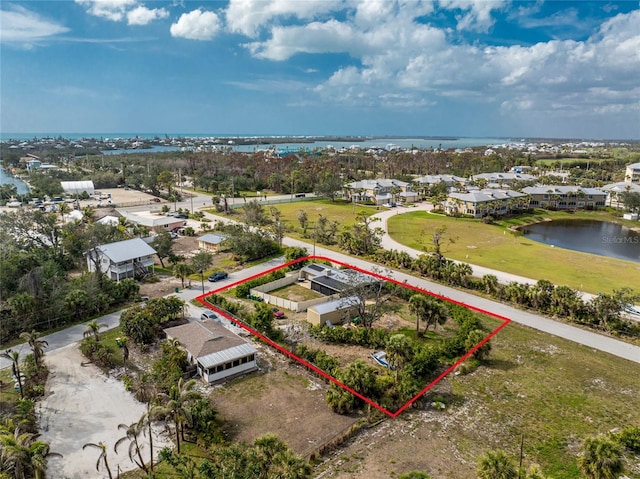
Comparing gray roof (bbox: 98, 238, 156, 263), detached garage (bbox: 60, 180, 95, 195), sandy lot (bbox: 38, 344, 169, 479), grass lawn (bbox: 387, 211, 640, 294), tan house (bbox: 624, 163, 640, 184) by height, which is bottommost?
sandy lot (bbox: 38, 344, 169, 479)

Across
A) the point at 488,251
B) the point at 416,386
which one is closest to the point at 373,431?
the point at 416,386

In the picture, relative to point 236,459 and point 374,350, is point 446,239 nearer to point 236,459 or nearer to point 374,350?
point 374,350

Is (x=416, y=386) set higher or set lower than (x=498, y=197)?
lower

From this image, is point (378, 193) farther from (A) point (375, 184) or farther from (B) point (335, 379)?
(B) point (335, 379)

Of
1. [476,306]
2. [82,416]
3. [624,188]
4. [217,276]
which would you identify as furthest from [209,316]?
[624,188]

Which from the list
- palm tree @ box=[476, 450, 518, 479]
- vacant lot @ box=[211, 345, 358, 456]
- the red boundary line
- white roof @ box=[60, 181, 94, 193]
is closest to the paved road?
the red boundary line

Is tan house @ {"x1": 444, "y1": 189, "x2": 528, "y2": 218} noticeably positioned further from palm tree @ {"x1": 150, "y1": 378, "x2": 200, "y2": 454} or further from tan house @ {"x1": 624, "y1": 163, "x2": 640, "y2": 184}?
palm tree @ {"x1": 150, "y1": 378, "x2": 200, "y2": 454}

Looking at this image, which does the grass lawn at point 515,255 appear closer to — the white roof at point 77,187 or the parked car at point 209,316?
the parked car at point 209,316

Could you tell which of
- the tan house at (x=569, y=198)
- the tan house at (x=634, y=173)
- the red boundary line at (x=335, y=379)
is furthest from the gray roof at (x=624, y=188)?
the red boundary line at (x=335, y=379)
